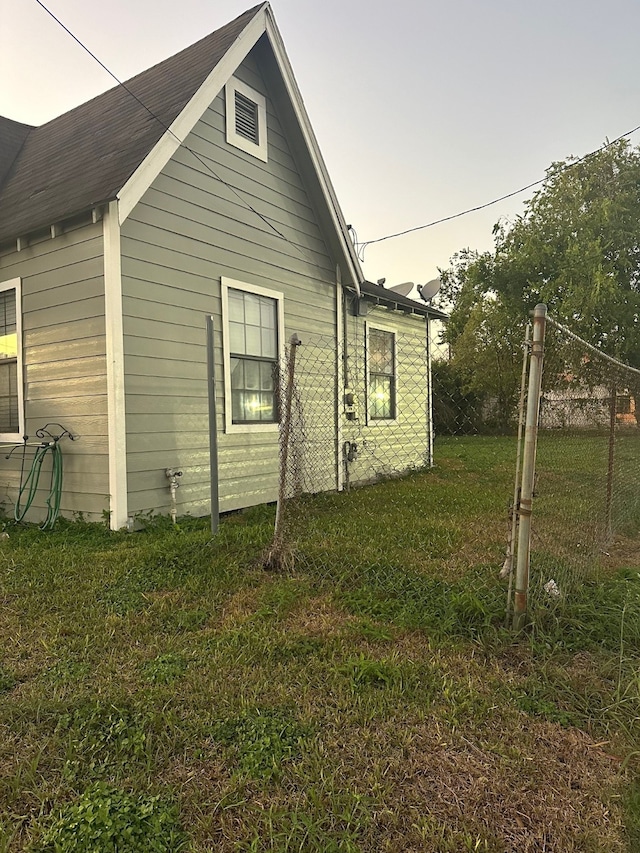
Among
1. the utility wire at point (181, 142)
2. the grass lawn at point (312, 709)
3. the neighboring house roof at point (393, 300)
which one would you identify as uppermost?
the utility wire at point (181, 142)

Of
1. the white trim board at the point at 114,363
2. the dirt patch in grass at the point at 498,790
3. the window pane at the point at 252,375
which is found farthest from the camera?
the window pane at the point at 252,375

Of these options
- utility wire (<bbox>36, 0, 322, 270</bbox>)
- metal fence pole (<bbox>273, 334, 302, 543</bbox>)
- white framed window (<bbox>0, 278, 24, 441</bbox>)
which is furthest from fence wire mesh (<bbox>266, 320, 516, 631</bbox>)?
white framed window (<bbox>0, 278, 24, 441</bbox>)

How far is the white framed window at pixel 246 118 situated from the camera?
21.6 feet

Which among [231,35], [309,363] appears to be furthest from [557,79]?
[309,363]

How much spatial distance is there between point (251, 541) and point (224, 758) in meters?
2.87

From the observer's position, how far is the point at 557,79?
34.0 ft

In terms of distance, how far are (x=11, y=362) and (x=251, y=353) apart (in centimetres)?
275

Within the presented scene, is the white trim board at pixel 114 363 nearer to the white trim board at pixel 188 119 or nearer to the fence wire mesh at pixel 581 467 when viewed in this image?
the white trim board at pixel 188 119

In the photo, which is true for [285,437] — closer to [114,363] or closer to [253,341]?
[114,363]

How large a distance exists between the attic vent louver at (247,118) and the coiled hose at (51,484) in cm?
448

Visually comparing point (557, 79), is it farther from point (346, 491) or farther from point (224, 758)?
point (224, 758)

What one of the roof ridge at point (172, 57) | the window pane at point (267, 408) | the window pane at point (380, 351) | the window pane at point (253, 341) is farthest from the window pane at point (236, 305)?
the window pane at point (380, 351)

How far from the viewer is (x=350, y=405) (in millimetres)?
8562

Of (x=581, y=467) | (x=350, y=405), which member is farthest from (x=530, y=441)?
(x=350, y=405)
